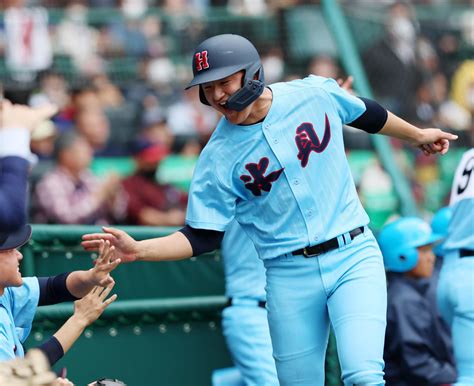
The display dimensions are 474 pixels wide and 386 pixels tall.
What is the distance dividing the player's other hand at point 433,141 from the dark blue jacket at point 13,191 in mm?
2018

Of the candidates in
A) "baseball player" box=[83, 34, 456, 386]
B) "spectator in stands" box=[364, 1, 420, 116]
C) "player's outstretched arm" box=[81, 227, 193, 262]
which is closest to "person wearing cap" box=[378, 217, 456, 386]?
"baseball player" box=[83, 34, 456, 386]

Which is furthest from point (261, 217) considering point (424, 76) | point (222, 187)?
point (424, 76)

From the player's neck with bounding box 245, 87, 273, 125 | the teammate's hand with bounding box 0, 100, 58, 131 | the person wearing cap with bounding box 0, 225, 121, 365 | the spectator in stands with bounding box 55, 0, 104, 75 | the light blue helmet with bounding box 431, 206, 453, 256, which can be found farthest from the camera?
the spectator in stands with bounding box 55, 0, 104, 75

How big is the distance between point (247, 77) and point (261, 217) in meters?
0.62

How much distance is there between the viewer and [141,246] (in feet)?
13.4

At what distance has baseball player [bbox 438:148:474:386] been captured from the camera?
5316 millimetres

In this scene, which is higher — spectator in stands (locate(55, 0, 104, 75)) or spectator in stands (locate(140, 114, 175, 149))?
spectator in stands (locate(55, 0, 104, 75))

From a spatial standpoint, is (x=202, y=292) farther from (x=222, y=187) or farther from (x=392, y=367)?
(x=222, y=187)

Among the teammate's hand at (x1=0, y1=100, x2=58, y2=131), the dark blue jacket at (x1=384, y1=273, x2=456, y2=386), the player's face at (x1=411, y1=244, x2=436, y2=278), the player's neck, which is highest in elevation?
the teammate's hand at (x1=0, y1=100, x2=58, y2=131)

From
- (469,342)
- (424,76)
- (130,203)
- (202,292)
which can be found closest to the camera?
(469,342)

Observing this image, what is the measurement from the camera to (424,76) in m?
10.0

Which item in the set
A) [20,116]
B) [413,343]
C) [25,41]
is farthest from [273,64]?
[20,116]

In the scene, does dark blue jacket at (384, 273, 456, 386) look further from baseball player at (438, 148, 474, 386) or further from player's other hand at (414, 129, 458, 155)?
player's other hand at (414, 129, 458, 155)

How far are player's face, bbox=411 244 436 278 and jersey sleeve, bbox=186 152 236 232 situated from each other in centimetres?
195
